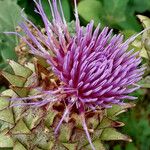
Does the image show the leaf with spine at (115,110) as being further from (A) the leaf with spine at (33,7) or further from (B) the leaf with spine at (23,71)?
(A) the leaf with spine at (33,7)

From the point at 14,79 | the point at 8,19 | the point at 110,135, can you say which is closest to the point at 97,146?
the point at 110,135

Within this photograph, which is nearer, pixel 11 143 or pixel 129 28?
pixel 11 143

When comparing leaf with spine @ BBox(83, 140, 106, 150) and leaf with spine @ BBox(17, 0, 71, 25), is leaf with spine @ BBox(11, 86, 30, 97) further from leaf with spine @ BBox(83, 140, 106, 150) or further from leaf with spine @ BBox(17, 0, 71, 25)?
leaf with spine @ BBox(17, 0, 71, 25)

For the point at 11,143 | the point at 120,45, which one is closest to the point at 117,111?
the point at 120,45

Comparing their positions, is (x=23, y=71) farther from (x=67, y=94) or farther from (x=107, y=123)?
(x=107, y=123)

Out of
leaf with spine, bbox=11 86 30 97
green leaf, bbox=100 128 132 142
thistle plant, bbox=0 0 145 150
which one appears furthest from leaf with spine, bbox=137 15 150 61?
leaf with spine, bbox=11 86 30 97

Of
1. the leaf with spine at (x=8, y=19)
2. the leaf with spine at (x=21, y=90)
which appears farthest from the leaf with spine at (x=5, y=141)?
the leaf with spine at (x=8, y=19)

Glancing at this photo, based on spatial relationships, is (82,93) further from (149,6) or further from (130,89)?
(149,6)
